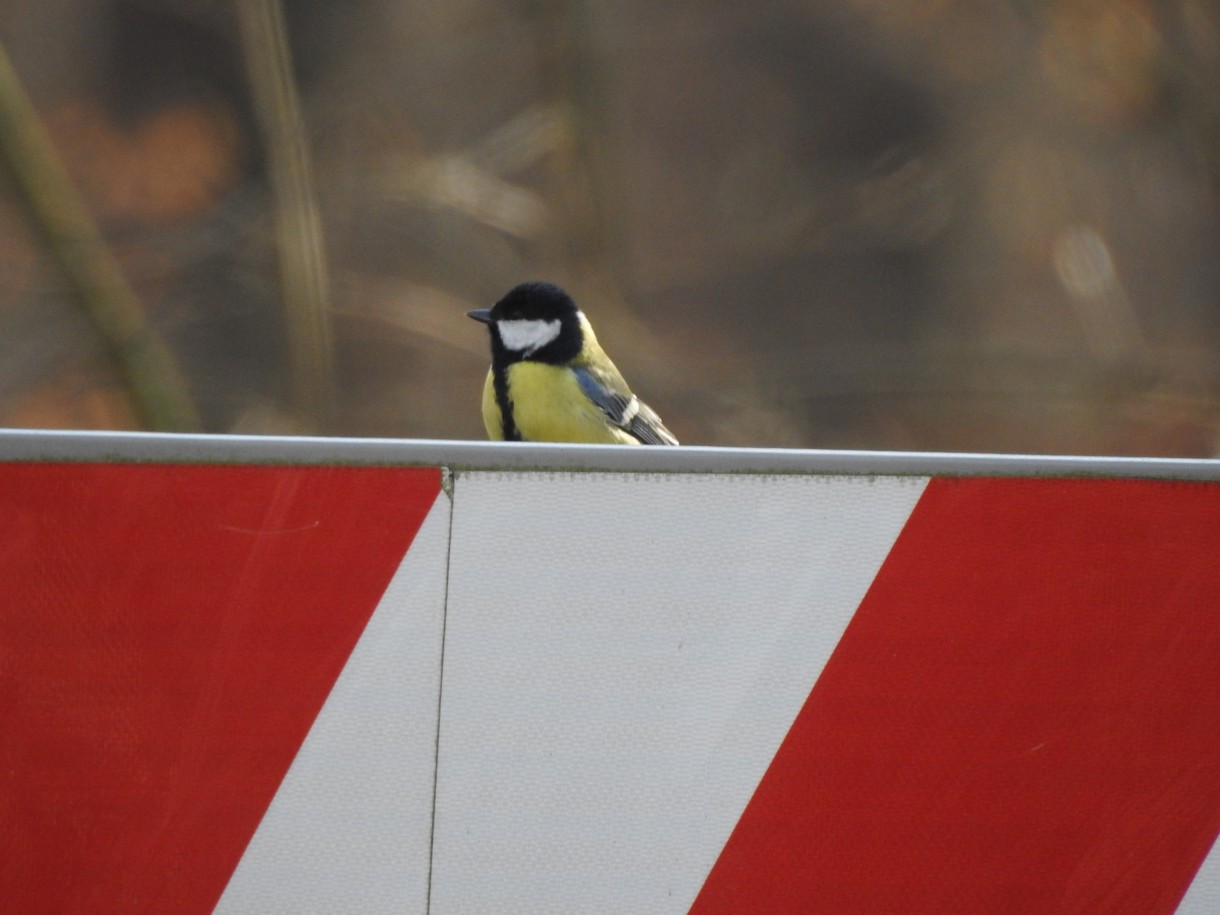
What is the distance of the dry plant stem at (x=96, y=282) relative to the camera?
568 cm

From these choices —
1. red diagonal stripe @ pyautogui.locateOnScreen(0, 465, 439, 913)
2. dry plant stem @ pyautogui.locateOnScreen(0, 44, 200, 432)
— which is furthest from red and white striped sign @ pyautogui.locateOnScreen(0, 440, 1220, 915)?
dry plant stem @ pyautogui.locateOnScreen(0, 44, 200, 432)

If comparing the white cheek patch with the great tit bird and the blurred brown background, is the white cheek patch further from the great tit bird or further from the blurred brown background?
the blurred brown background

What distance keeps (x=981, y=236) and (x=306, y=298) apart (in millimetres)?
4671

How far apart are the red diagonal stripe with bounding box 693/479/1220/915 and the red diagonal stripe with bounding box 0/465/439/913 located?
50 centimetres

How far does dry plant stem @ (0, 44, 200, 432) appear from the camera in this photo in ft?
18.6

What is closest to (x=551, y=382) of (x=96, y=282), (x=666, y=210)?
(x=96, y=282)

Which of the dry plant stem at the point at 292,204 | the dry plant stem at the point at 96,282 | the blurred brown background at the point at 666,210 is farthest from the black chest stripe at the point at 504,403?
the dry plant stem at the point at 292,204

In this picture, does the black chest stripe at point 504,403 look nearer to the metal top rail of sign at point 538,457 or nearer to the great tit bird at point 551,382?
the great tit bird at point 551,382

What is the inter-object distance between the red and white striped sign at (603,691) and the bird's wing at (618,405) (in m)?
2.16

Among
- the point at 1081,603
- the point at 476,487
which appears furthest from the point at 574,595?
the point at 1081,603

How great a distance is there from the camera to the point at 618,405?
12.1ft

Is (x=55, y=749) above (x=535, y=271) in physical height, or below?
below

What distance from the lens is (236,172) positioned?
7484mm

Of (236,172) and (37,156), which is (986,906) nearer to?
(37,156)
